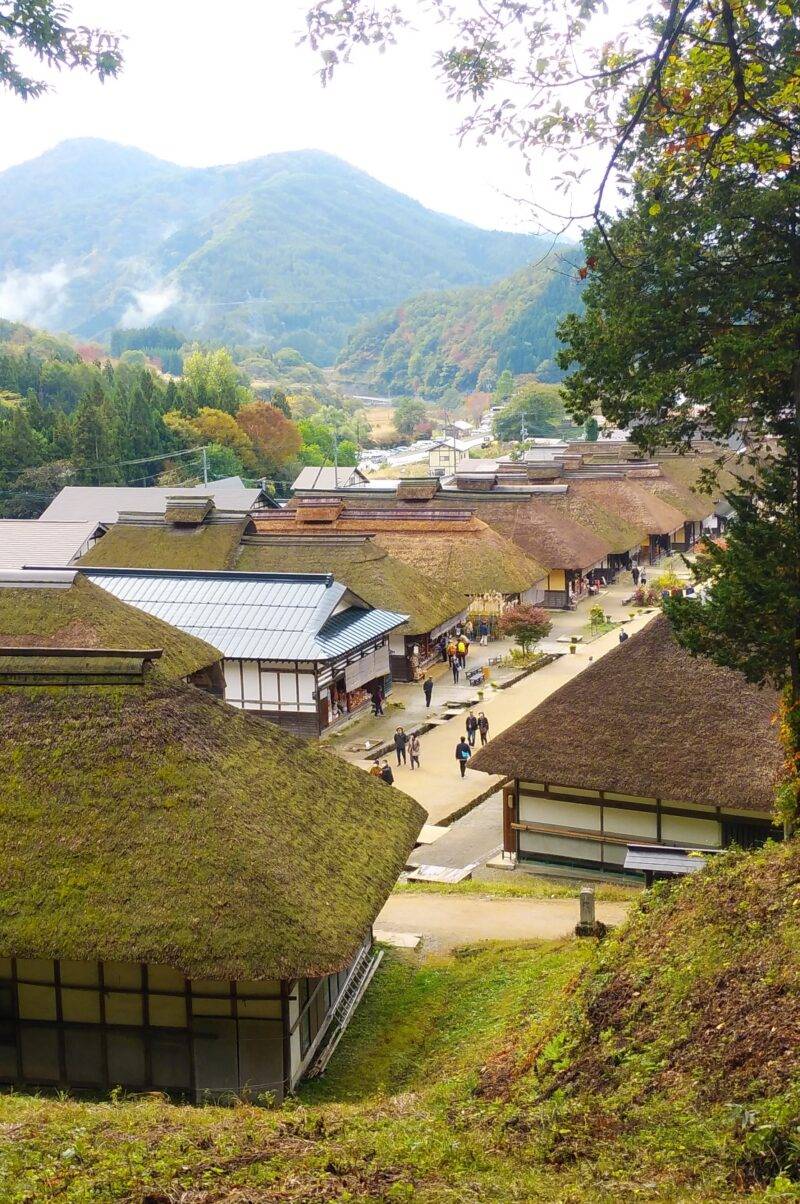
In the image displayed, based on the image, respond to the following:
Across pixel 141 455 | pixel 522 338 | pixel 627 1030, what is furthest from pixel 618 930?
pixel 522 338

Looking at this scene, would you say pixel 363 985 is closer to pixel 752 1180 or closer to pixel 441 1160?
pixel 441 1160

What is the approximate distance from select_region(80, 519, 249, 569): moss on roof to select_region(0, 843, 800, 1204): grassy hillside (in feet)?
97.8

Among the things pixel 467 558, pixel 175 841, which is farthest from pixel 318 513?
pixel 175 841

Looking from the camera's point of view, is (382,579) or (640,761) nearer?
(640,761)

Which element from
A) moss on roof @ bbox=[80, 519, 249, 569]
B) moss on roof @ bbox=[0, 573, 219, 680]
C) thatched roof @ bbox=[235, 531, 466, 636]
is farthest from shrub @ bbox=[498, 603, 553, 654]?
moss on roof @ bbox=[0, 573, 219, 680]

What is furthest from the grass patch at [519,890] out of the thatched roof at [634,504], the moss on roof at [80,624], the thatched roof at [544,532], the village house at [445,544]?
the thatched roof at [634,504]

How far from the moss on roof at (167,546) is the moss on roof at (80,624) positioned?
13.5 metres

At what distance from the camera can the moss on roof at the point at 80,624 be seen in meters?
23.5

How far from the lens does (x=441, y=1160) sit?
23.5ft

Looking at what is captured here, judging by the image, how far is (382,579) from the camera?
36.5m

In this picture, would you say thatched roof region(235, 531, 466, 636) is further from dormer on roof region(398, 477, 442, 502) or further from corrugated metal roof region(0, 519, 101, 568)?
dormer on roof region(398, 477, 442, 502)

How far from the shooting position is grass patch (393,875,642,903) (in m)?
18.4

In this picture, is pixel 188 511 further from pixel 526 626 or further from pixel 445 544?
pixel 526 626

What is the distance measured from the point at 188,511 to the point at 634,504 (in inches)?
1085
